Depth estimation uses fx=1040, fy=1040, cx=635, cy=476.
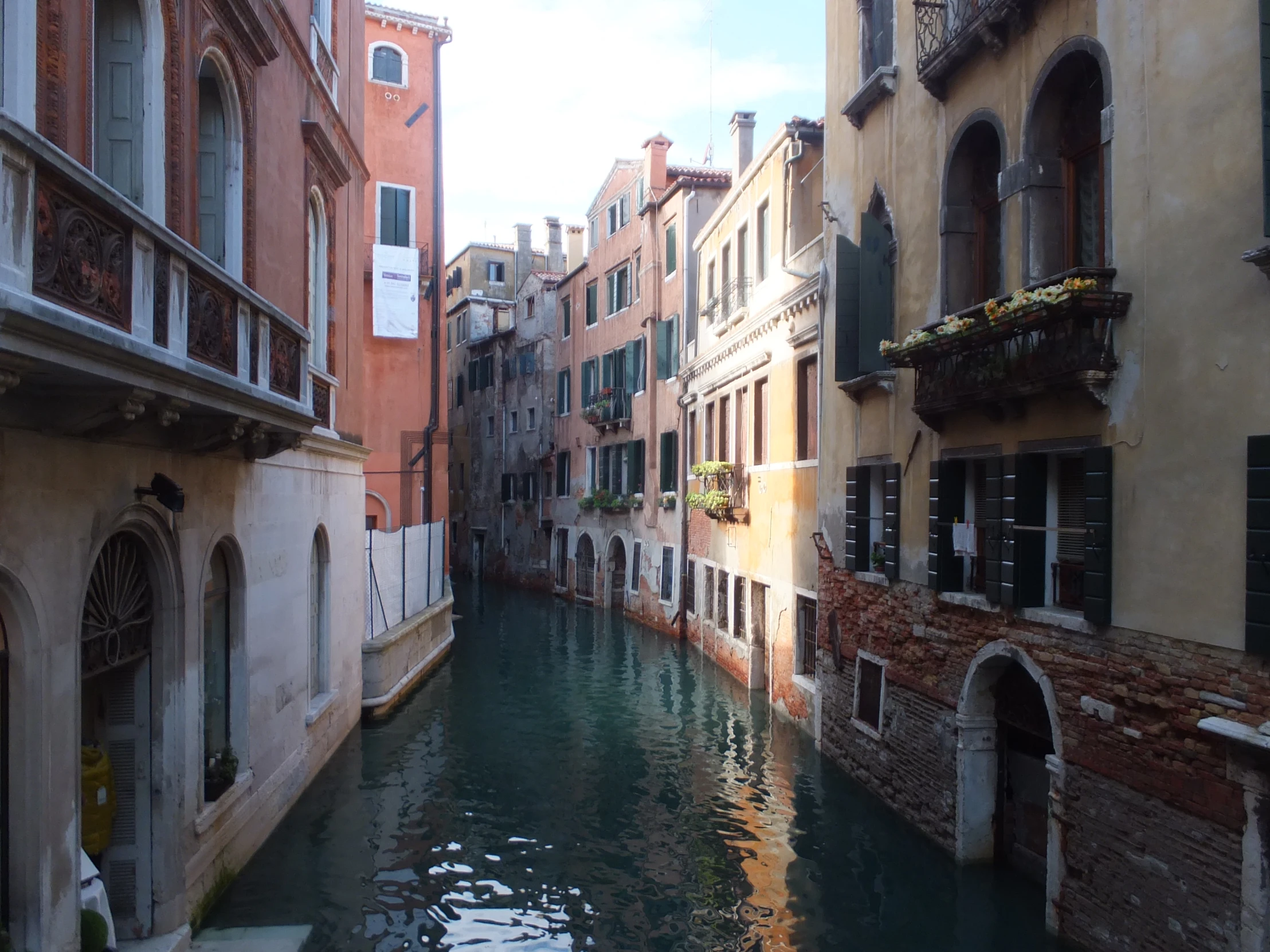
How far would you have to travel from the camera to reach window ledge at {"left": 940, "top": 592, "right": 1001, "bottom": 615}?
27.7 feet

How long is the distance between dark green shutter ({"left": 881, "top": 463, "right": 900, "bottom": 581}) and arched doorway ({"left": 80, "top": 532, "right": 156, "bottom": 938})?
683 centimetres

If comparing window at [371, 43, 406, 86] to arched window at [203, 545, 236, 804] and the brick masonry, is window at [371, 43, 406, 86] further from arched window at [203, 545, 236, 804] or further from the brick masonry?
the brick masonry

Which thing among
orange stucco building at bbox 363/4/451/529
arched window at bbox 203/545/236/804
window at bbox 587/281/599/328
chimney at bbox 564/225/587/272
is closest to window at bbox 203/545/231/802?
arched window at bbox 203/545/236/804

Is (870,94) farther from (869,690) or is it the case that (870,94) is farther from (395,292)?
(395,292)

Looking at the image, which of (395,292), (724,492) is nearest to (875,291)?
(724,492)

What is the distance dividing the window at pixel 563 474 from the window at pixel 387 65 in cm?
1429

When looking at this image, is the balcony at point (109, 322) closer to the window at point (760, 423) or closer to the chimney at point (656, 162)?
the window at point (760, 423)

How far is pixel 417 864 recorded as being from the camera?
891cm

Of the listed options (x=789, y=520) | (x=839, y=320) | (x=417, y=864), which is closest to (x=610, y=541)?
(x=789, y=520)

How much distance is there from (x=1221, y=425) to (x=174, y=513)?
6391 millimetres

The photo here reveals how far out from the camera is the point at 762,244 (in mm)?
17156

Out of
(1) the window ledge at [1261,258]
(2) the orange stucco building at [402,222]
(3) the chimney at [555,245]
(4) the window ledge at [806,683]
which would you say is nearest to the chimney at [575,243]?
(3) the chimney at [555,245]

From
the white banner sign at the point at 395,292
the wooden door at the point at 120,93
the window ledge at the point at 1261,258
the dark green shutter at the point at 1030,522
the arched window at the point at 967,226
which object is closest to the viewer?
the window ledge at the point at 1261,258

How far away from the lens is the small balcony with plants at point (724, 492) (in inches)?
719
